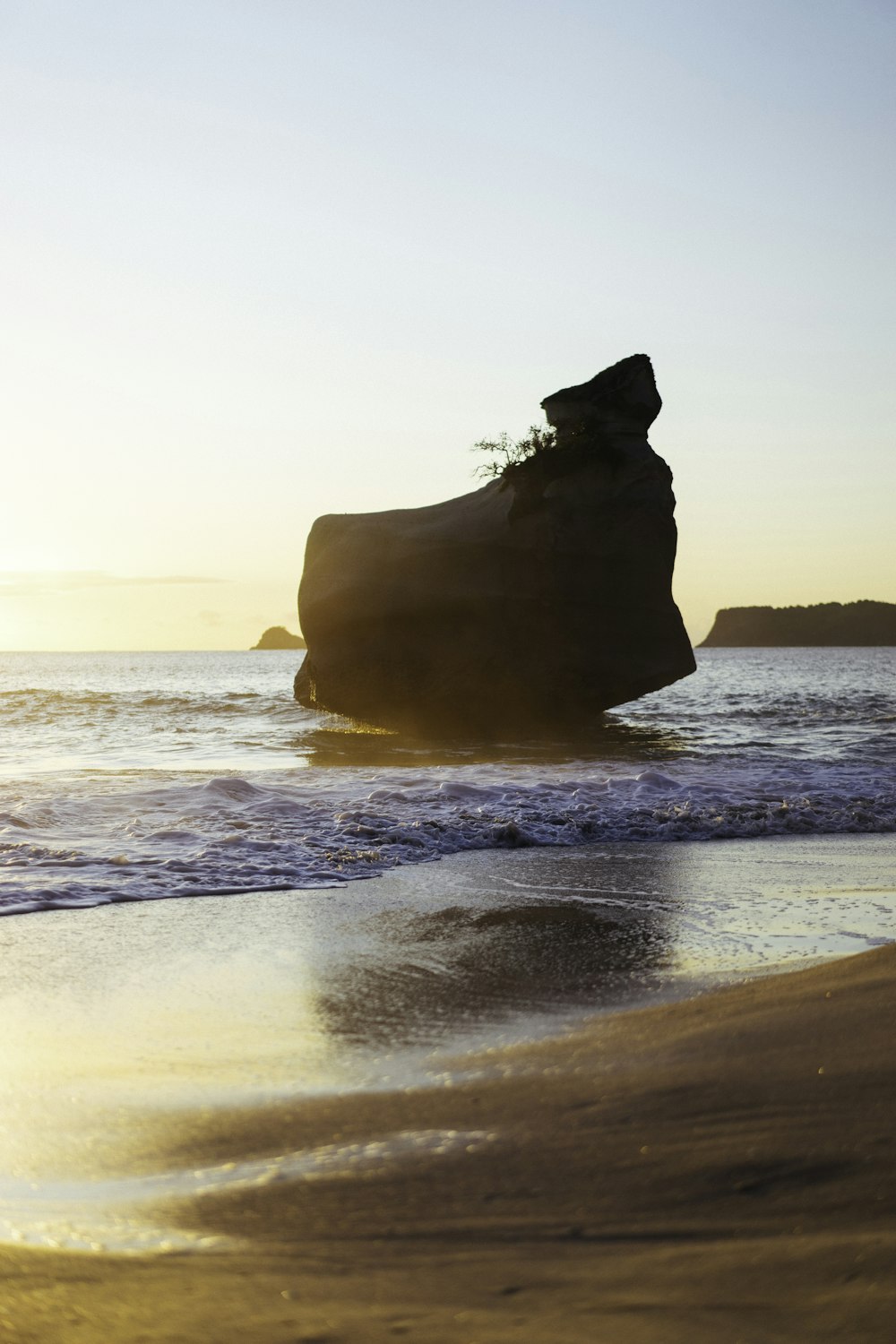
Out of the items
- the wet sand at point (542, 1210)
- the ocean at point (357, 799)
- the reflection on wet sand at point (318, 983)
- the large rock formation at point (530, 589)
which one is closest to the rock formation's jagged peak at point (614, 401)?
the large rock formation at point (530, 589)

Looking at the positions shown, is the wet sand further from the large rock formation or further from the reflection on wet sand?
the large rock formation

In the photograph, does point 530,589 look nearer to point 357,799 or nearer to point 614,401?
point 614,401

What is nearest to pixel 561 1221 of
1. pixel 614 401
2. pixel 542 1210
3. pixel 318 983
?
pixel 542 1210

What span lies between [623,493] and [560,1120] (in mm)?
16879

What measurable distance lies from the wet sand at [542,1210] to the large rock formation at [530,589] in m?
15.9

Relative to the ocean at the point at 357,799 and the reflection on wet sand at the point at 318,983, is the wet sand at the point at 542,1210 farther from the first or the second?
the ocean at the point at 357,799

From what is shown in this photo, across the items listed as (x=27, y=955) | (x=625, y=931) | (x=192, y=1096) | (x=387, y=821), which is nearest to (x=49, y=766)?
(x=387, y=821)

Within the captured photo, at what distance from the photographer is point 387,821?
8586mm

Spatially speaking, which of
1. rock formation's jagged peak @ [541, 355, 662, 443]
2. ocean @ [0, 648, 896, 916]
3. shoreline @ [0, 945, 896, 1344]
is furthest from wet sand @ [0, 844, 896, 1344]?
rock formation's jagged peak @ [541, 355, 662, 443]

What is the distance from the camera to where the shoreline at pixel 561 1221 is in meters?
1.72

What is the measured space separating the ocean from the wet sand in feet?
12.2

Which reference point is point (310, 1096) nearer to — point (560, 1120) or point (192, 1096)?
point (192, 1096)

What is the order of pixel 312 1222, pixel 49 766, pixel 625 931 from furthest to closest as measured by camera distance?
pixel 49 766 < pixel 625 931 < pixel 312 1222

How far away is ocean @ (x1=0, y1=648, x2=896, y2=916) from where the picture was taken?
6.91 m
